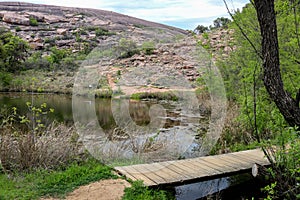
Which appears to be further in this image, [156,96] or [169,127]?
[156,96]

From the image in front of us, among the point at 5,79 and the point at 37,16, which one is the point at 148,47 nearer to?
the point at 5,79

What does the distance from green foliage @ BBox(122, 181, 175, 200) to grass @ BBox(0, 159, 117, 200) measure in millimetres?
485

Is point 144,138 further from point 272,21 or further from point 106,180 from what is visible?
point 272,21

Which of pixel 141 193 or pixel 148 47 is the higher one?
pixel 148 47

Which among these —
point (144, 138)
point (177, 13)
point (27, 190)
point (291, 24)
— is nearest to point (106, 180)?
point (27, 190)

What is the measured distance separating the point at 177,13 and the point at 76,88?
12.1 feet

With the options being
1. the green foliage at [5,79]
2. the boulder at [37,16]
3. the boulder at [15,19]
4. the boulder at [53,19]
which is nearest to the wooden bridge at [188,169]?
the green foliage at [5,79]

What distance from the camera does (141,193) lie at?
10.5ft

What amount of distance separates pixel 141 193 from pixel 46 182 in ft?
3.86

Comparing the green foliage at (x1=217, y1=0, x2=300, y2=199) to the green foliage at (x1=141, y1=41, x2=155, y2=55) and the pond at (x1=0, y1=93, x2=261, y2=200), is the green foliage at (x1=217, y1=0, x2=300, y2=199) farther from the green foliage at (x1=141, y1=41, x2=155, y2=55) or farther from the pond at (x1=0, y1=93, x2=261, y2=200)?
the green foliage at (x1=141, y1=41, x2=155, y2=55)

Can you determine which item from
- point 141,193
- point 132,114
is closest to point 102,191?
point 141,193

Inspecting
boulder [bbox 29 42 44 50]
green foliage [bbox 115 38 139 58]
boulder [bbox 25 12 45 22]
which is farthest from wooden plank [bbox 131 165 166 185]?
boulder [bbox 25 12 45 22]

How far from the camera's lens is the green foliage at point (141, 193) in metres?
3.11

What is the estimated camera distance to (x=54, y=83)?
15.6 metres
